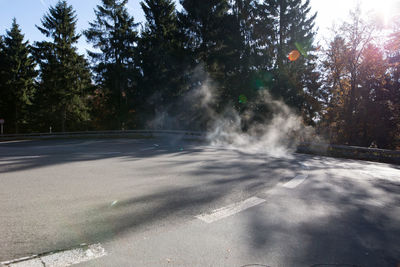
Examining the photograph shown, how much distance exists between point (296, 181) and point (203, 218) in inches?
124

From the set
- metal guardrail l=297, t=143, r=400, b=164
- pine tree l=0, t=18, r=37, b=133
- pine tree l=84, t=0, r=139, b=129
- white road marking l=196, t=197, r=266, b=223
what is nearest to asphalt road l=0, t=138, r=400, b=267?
white road marking l=196, t=197, r=266, b=223

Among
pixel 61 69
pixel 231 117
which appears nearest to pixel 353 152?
pixel 231 117

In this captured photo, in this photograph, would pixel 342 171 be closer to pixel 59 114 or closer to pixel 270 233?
pixel 270 233

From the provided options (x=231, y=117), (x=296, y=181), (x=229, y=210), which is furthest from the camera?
(x=231, y=117)

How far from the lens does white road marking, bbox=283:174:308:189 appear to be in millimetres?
5270

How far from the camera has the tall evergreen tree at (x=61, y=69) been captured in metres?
28.7

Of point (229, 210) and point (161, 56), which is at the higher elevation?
point (161, 56)

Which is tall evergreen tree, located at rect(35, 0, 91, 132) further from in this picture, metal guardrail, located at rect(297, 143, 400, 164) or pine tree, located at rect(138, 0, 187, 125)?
metal guardrail, located at rect(297, 143, 400, 164)

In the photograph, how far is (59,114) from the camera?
102 feet

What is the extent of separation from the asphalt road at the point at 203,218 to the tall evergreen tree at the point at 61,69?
87.9 feet

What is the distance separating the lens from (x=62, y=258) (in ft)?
7.57

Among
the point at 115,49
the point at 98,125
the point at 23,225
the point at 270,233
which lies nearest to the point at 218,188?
the point at 270,233

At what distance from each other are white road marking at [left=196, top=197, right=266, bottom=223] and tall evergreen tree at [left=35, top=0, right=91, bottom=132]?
94.6 feet

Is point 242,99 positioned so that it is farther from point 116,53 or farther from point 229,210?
point 229,210
